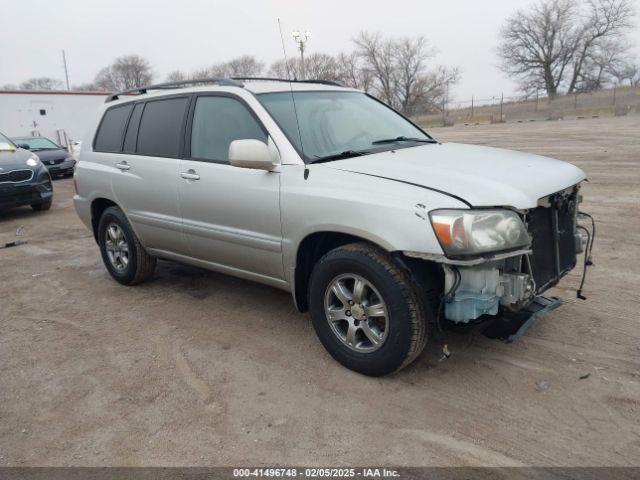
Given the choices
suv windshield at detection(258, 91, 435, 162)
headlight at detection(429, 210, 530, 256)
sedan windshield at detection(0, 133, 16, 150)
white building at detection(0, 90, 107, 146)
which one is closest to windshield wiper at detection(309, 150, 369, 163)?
suv windshield at detection(258, 91, 435, 162)

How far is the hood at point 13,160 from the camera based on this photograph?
369 inches

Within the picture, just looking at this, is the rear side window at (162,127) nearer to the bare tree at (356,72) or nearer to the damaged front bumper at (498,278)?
the damaged front bumper at (498,278)

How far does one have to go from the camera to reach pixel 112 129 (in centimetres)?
532

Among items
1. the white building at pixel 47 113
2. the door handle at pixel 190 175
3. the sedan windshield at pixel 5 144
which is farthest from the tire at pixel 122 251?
the white building at pixel 47 113

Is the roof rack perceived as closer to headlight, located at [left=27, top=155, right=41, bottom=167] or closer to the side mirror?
the side mirror

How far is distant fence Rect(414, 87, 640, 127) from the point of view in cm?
3862

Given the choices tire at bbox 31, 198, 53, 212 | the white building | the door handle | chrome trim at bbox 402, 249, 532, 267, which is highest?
the white building

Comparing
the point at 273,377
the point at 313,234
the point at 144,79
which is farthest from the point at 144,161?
the point at 144,79

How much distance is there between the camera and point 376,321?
3.29 metres

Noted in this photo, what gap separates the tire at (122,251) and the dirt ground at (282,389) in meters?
0.31

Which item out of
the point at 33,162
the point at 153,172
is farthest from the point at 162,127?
the point at 33,162

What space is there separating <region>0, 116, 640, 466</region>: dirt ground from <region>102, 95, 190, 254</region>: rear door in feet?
2.25

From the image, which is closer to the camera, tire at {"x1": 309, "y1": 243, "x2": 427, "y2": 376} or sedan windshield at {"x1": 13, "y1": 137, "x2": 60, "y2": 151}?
tire at {"x1": 309, "y1": 243, "x2": 427, "y2": 376}

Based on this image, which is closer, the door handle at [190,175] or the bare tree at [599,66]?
the door handle at [190,175]
